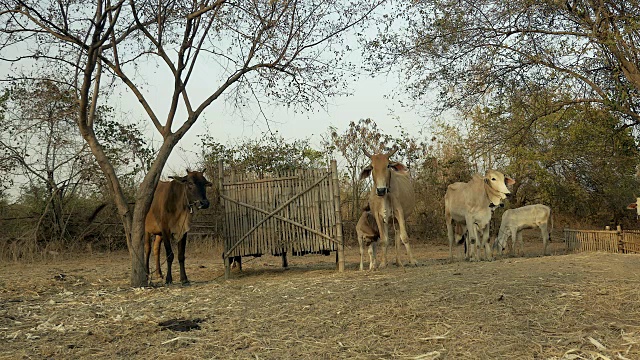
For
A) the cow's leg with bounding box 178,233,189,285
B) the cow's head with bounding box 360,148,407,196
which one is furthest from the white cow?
the cow's leg with bounding box 178,233,189,285

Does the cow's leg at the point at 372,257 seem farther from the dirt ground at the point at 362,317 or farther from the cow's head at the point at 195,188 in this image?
the cow's head at the point at 195,188

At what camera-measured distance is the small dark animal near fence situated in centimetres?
1513

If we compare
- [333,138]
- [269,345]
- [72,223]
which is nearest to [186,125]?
[269,345]

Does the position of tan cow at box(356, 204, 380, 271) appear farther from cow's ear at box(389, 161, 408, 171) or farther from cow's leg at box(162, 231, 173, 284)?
cow's leg at box(162, 231, 173, 284)

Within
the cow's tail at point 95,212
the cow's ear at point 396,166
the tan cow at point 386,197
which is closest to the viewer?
the tan cow at point 386,197

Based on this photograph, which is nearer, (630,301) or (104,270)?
(630,301)

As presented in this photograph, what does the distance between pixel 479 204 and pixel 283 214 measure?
4.15m

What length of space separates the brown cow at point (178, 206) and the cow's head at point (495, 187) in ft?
18.9

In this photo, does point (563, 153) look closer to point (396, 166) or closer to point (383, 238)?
point (396, 166)

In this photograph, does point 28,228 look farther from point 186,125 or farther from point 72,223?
point 186,125

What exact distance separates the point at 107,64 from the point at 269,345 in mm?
7329

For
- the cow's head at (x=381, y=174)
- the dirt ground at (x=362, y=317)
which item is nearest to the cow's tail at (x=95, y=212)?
the dirt ground at (x=362, y=317)

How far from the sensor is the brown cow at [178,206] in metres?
12.3

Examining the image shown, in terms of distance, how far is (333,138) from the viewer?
25.8 m
